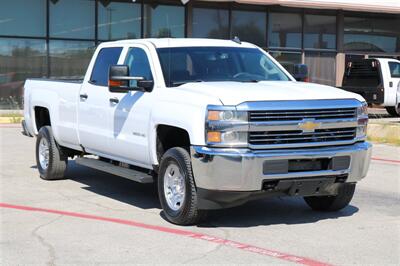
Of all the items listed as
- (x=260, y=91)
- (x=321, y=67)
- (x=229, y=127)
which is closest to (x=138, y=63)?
(x=260, y=91)

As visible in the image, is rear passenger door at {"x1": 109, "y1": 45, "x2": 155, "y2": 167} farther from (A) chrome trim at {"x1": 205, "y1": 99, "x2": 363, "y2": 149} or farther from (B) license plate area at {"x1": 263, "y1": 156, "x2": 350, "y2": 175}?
(B) license plate area at {"x1": 263, "y1": 156, "x2": 350, "y2": 175}

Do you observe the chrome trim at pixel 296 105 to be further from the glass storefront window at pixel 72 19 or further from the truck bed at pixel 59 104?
the glass storefront window at pixel 72 19

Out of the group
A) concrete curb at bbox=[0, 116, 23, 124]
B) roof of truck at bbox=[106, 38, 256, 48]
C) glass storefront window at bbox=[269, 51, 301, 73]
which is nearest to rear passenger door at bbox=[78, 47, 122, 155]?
roof of truck at bbox=[106, 38, 256, 48]

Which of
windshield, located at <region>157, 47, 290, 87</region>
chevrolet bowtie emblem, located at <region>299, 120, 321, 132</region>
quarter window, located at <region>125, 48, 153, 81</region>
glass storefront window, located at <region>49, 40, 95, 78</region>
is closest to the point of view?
chevrolet bowtie emblem, located at <region>299, 120, 321, 132</region>

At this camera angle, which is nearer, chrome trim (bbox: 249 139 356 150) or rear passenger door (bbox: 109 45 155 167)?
chrome trim (bbox: 249 139 356 150)

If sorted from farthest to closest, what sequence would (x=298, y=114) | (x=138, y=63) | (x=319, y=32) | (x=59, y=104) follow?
(x=319, y=32) < (x=59, y=104) < (x=138, y=63) < (x=298, y=114)

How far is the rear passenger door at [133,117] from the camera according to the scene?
743 centimetres

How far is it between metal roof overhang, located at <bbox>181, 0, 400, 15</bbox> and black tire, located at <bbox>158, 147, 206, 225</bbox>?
19.3 m

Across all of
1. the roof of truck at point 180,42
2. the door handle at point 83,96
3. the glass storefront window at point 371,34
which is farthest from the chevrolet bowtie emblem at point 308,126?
the glass storefront window at point 371,34

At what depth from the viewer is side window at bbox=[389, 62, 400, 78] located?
22.4 meters

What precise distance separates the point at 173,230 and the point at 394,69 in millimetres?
17610

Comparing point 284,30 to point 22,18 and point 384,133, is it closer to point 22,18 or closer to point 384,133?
point 22,18

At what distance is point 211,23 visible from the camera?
26.6m

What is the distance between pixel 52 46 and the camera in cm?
2425
